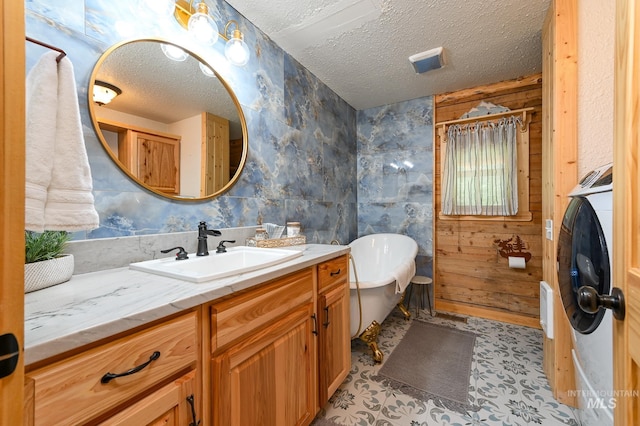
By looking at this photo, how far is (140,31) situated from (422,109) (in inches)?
108

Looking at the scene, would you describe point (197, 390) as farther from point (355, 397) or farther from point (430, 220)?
point (430, 220)

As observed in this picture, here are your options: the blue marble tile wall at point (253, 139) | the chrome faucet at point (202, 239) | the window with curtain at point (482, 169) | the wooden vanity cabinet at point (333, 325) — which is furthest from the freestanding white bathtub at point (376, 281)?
the chrome faucet at point (202, 239)

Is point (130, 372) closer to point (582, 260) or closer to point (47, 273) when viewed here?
point (47, 273)

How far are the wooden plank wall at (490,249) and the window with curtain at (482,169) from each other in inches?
5.3

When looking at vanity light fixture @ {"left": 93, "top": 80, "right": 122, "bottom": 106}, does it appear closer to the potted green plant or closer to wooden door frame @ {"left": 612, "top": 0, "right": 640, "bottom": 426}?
the potted green plant

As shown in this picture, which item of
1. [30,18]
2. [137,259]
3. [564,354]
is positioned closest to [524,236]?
[564,354]

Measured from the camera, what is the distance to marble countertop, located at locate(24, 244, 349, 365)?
494mm

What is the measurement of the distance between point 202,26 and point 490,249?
306cm

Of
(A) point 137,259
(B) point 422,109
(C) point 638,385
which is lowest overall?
(C) point 638,385

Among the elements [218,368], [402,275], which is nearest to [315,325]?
[218,368]

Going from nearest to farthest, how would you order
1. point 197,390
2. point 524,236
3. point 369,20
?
point 197,390 < point 369,20 < point 524,236

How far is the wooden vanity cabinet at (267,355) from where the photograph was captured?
2.70ft

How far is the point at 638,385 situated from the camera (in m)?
0.47

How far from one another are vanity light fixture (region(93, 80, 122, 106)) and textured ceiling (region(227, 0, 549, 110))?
1.01m
